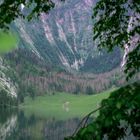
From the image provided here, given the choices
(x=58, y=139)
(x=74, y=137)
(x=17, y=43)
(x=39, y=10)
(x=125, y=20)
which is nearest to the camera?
(x=17, y=43)

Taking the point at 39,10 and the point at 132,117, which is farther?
the point at 39,10

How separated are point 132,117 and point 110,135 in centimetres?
59

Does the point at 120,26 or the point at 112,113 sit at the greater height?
the point at 120,26

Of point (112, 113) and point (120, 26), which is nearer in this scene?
point (112, 113)

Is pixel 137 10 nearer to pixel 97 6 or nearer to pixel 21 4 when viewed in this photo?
pixel 97 6

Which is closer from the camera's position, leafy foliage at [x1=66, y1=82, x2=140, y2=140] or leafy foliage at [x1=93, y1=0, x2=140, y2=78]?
leafy foliage at [x1=66, y1=82, x2=140, y2=140]

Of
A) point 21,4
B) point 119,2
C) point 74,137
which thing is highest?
point 119,2

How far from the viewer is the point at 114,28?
1425 centimetres

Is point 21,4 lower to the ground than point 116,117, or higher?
higher

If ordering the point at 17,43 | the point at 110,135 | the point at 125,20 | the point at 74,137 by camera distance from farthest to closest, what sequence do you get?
the point at 125,20 → the point at 110,135 → the point at 74,137 → the point at 17,43

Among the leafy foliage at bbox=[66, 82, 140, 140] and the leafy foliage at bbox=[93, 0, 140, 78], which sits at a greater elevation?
the leafy foliage at bbox=[93, 0, 140, 78]

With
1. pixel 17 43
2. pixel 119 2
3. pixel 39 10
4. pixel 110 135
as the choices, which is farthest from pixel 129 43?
pixel 17 43

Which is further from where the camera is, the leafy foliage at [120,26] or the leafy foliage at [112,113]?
the leafy foliage at [120,26]

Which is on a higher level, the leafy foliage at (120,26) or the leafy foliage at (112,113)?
the leafy foliage at (120,26)
